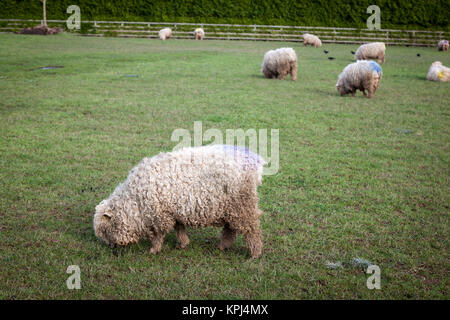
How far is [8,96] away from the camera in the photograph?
11.8 meters

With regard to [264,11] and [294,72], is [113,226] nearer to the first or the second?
[294,72]

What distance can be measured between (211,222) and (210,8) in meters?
40.6

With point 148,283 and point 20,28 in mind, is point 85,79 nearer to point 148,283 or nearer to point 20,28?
point 148,283

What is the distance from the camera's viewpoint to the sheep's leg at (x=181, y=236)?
4566 millimetres

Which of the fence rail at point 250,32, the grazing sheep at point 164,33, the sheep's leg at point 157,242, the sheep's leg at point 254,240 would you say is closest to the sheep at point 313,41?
the fence rail at point 250,32

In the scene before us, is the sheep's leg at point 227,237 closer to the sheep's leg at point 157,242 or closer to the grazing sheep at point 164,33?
the sheep's leg at point 157,242

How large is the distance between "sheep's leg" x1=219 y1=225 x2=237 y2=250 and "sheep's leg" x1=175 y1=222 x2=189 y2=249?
0.39m

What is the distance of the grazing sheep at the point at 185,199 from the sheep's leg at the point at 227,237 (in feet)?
0.08

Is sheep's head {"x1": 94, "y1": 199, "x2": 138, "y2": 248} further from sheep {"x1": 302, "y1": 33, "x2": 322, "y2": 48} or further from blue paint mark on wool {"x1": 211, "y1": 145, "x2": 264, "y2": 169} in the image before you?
sheep {"x1": 302, "y1": 33, "x2": 322, "y2": 48}

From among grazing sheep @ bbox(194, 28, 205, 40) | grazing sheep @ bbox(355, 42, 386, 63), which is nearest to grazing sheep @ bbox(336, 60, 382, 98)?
grazing sheep @ bbox(355, 42, 386, 63)

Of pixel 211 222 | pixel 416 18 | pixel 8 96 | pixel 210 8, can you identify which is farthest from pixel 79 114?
pixel 416 18

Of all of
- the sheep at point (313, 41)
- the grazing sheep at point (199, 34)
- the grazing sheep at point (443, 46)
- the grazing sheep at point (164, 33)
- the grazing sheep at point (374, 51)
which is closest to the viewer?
the grazing sheep at point (374, 51)

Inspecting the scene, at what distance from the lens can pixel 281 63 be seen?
16.4 meters
